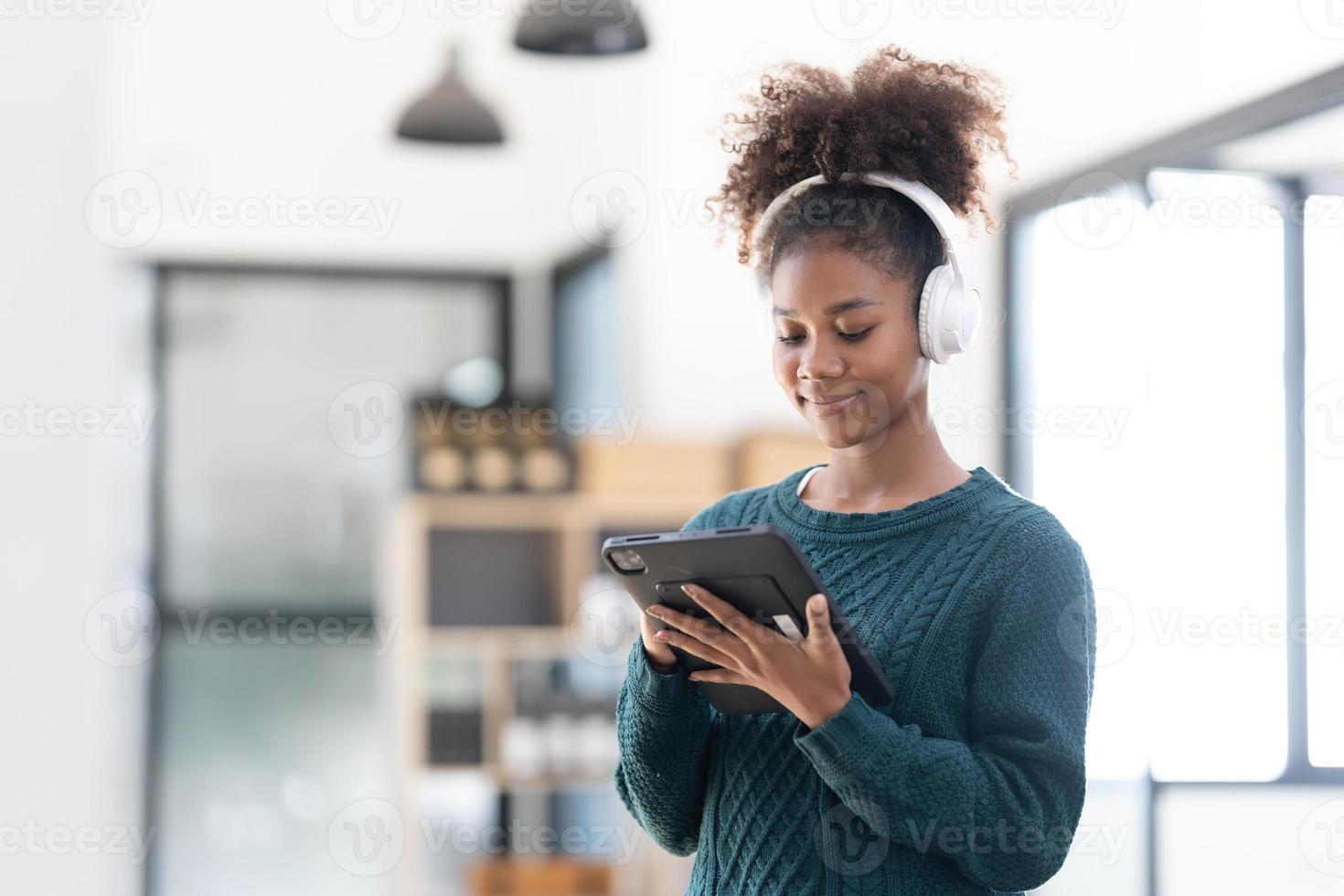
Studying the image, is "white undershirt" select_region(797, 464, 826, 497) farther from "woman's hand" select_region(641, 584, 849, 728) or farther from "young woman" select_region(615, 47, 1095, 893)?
"woman's hand" select_region(641, 584, 849, 728)

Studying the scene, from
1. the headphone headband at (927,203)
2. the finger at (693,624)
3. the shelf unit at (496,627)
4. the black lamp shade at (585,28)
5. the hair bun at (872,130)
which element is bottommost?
the shelf unit at (496,627)

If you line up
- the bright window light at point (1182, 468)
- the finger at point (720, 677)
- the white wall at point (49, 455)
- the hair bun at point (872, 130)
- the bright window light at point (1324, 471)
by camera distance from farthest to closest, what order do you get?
1. the white wall at point (49, 455)
2. the bright window light at point (1182, 468)
3. the bright window light at point (1324, 471)
4. the hair bun at point (872, 130)
5. the finger at point (720, 677)

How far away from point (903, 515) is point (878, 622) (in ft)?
0.32

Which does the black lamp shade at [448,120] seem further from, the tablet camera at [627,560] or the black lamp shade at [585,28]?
the tablet camera at [627,560]

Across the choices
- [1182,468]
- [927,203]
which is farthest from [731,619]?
[1182,468]

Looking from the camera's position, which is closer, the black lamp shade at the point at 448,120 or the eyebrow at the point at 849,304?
the eyebrow at the point at 849,304

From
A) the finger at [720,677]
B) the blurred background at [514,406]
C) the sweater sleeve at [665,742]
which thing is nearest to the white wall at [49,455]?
the blurred background at [514,406]

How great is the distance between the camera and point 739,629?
Answer: 1.09m

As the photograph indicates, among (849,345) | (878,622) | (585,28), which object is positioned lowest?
(878,622)

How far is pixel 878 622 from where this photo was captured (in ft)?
3.84

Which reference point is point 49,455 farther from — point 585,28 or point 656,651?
point 656,651

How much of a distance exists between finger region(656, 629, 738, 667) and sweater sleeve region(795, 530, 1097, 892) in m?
0.08

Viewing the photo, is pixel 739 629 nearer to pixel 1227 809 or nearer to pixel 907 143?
pixel 907 143

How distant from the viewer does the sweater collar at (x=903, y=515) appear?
120cm
